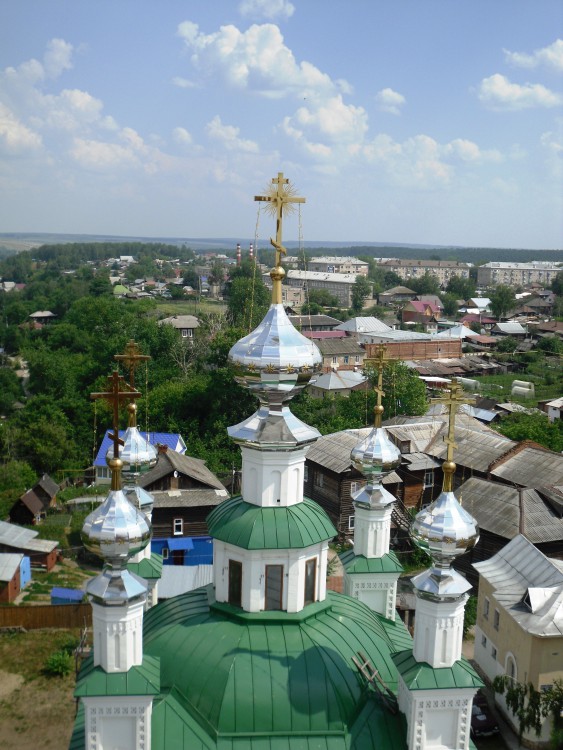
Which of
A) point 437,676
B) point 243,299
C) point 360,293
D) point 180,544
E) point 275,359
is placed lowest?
point 180,544

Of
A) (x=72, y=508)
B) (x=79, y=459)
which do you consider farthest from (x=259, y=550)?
(x=79, y=459)

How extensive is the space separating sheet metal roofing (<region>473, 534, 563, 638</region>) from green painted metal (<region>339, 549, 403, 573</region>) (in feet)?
19.4

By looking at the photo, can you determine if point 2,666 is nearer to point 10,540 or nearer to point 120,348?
point 10,540

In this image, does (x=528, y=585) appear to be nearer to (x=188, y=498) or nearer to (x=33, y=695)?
(x=33, y=695)

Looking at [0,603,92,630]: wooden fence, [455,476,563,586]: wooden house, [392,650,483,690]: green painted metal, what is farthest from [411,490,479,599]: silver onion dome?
[0,603,92,630]: wooden fence

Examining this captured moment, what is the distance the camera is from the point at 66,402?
38.9 meters

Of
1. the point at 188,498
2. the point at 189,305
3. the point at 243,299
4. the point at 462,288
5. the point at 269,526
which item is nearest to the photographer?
the point at 269,526

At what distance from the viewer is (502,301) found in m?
90.6

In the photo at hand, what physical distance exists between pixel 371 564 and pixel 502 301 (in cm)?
8505

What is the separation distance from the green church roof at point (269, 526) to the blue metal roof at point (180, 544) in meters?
16.4

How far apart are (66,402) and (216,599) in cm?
3218

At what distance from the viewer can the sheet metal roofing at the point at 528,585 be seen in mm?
14828

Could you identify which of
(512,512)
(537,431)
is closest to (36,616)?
(512,512)

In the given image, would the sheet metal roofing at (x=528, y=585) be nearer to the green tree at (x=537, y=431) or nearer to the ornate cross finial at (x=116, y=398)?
the ornate cross finial at (x=116, y=398)
